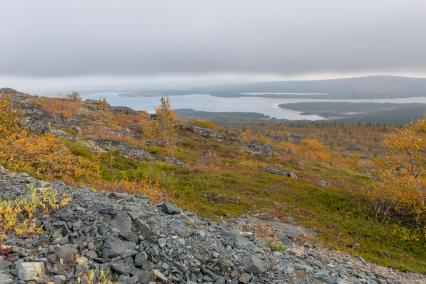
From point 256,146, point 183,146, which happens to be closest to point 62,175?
point 183,146

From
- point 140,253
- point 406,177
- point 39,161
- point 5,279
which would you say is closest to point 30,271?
point 5,279

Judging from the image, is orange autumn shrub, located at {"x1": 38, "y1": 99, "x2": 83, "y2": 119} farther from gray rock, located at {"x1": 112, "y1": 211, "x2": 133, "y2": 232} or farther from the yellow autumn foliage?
gray rock, located at {"x1": 112, "y1": 211, "x2": 133, "y2": 232}

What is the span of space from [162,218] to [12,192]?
573 centimetres

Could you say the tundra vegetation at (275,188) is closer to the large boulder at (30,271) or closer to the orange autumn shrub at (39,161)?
the orange autumn shrub at (39,161)

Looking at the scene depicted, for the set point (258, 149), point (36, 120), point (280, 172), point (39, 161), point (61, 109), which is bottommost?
point (258, 149)

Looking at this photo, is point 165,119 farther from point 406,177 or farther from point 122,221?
point 122,221

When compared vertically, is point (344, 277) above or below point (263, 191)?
above

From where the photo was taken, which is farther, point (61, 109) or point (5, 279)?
point (61, 109)

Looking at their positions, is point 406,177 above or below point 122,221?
below

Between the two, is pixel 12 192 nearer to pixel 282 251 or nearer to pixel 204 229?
pixel 204 229

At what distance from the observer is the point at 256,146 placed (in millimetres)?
74812

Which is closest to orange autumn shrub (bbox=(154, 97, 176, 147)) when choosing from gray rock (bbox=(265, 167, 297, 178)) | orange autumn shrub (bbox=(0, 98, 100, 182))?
gray rock (bbox=(265, 167, 297, 178))

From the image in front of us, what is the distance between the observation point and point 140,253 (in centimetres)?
1004

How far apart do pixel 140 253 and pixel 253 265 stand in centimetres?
348
